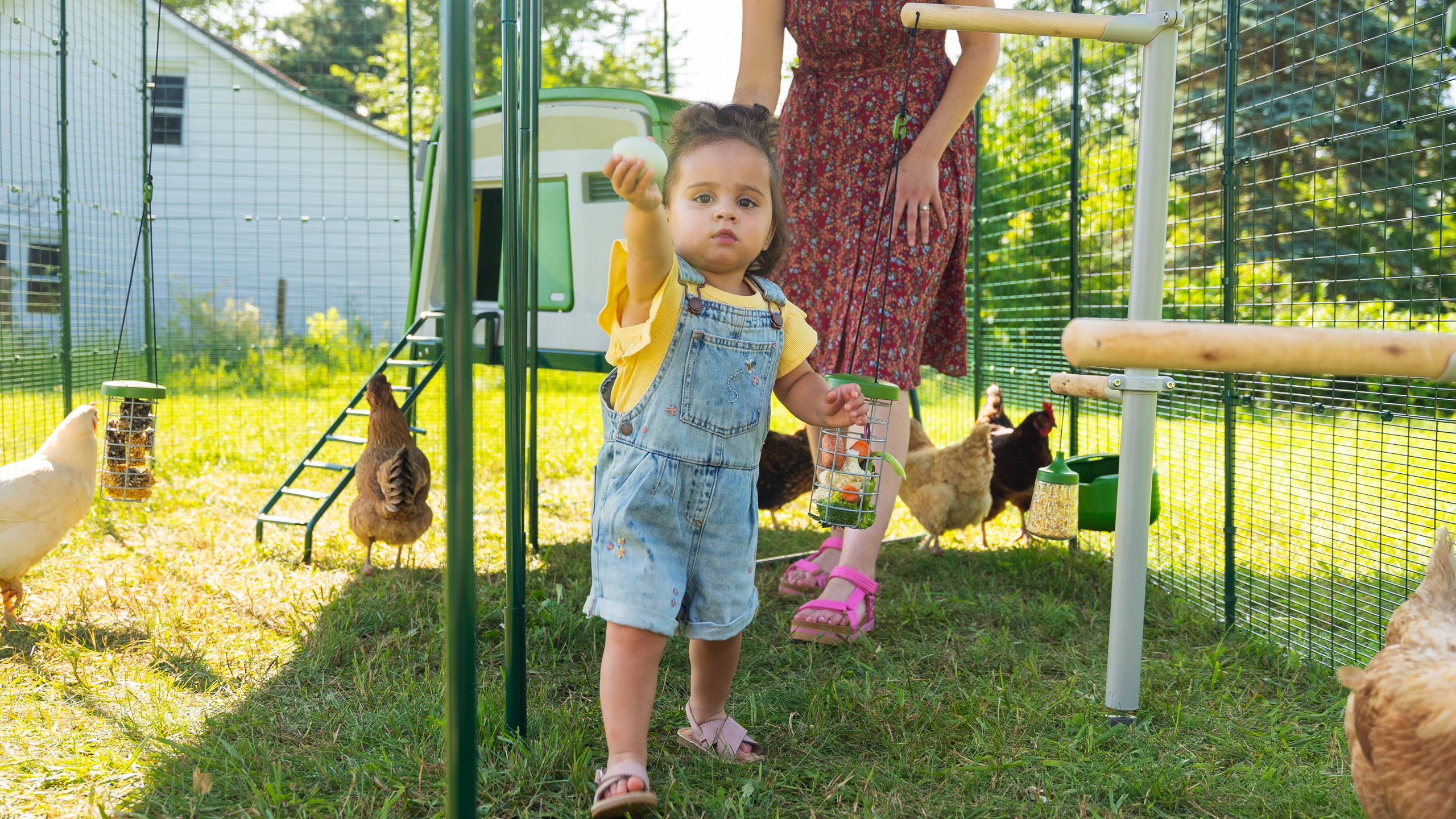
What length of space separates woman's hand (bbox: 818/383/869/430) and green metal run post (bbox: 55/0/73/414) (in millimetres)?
4147

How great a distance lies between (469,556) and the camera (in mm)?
1160

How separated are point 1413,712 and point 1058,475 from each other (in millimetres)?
1339

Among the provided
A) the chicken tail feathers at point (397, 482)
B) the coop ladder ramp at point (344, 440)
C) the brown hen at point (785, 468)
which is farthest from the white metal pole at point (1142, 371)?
the coop ladder ramp at point (344, 440)

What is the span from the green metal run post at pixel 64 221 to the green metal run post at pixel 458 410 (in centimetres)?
420

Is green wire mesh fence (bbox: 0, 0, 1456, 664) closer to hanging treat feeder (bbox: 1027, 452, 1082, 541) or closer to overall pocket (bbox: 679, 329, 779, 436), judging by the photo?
hanging treat feeder (bbox: 1027, 452, 1082, 541)

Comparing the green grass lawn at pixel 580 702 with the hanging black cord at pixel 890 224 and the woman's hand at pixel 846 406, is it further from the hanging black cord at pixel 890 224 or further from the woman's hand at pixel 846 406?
the hanging black cord at pixel 890 224

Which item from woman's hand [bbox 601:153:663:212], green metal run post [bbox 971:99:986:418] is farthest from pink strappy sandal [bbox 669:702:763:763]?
green metal run post [bbox 971:99:986:418]

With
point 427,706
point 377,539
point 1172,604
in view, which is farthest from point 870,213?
point 377,539

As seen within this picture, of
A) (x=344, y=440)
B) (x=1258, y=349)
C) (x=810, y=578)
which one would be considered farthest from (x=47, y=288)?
(x=1258, y=349)

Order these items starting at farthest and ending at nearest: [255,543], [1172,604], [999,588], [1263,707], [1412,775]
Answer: [255,543] → [999,588] → [1172,604] → [1263,707] → [1412,775]

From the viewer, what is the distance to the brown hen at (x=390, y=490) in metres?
3.25

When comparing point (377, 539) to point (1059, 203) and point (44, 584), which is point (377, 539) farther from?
point (1059, 203)

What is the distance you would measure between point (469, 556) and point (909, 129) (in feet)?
6.74

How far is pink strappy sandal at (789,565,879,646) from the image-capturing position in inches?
99.5
